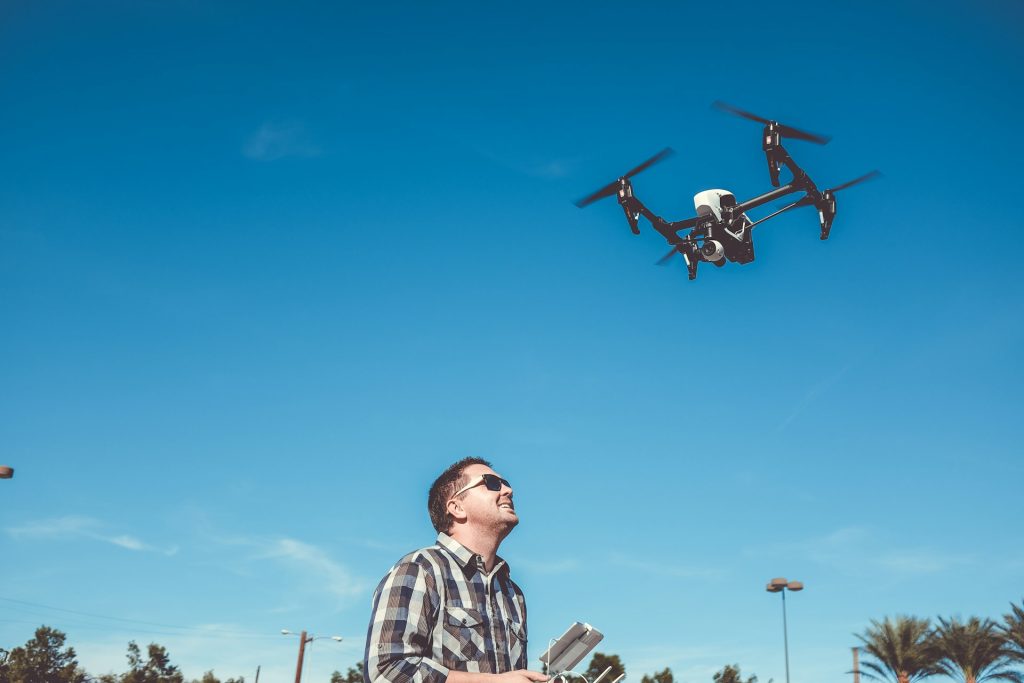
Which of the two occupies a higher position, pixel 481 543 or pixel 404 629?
pixel 481 543

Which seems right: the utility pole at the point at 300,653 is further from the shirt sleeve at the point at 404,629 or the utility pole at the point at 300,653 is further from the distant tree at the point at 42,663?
the shirt sleeve at the point at 404,629

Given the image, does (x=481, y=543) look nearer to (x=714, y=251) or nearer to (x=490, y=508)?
(x=490, y=508)

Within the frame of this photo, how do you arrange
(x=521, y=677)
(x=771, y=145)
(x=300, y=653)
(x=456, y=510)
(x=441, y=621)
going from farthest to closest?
(x=300, y=653) < (x=771, y=145) < (x=456, y=510) < (x=441, y=621) < (x=521, y=677)

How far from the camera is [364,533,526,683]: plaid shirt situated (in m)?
3.82

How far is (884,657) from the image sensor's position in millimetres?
38906

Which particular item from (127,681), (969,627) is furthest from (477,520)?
(127,681)

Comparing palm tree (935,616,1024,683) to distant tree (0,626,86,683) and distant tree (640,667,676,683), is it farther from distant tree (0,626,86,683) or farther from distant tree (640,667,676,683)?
distant tree (0,626,86,683)

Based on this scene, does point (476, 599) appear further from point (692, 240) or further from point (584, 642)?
point (692, 240)

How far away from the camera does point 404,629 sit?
12.7ft

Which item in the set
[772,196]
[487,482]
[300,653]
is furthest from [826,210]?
[300,653]

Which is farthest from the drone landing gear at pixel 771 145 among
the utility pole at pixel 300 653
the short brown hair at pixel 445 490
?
the utility pole at pixel 300 653

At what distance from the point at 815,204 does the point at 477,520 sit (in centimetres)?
1497

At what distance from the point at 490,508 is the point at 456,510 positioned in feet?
0.61

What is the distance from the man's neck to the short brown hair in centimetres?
10
